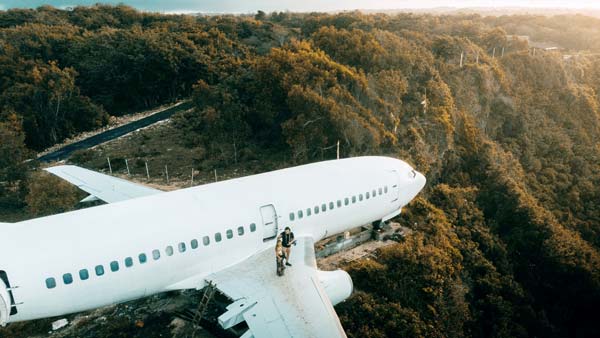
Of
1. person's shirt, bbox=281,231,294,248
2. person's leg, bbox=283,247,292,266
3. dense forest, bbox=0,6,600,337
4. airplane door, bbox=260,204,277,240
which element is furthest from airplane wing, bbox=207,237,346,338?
dense forest, bbox=0,6,600,337

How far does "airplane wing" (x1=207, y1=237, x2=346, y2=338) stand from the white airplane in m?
0.04

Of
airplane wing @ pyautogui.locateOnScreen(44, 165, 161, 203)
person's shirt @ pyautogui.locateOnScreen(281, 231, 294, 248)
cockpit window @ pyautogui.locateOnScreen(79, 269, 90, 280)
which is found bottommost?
person's shirt @ pyautogui.locateOnScreen(281, 231, 294, 248)

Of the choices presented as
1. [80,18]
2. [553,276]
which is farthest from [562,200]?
[80,18]

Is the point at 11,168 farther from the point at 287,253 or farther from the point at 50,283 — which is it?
the point at 287,253

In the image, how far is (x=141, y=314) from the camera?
722 inches

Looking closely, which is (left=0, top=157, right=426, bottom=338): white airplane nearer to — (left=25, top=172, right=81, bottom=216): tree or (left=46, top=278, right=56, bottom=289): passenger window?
(left=46, top=278, right=56, bottom=289): passenger window

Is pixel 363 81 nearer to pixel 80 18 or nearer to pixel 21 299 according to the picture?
pixel 21 299

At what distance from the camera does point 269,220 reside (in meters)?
18.1

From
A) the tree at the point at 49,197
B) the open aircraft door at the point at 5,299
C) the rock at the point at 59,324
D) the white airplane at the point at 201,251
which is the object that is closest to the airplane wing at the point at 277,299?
the white airplane at the point at 201,251

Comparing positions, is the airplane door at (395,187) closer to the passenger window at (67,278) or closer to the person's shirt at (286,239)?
the person's shirt at (286,239)

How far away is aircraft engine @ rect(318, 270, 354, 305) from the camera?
17016 mm

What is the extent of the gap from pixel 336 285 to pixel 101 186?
13.9 metres

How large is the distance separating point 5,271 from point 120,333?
5774 mm

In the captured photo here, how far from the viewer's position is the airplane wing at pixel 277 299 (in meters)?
14.2
